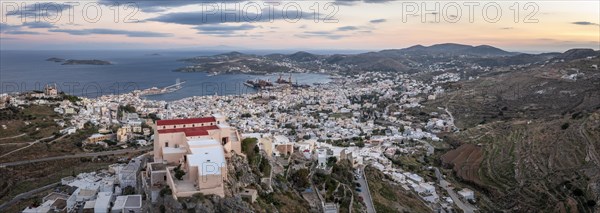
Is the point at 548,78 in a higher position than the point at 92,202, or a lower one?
higher

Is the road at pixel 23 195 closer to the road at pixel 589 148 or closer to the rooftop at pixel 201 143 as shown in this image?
the rooftop at pixel 201 143

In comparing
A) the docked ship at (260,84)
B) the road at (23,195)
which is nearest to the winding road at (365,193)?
the road at (23,195)

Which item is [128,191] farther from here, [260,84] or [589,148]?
[260,84]

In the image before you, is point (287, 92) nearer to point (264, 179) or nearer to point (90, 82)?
point (90, 82)

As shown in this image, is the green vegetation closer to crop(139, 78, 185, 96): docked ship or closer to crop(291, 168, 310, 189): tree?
crop(291, 168, 310, 189): tree

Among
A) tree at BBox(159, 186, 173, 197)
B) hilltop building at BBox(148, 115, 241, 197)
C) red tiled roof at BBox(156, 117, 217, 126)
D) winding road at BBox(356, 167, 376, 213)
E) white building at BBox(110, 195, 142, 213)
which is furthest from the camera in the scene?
winding road at BBox(356, 167, 376, 213)

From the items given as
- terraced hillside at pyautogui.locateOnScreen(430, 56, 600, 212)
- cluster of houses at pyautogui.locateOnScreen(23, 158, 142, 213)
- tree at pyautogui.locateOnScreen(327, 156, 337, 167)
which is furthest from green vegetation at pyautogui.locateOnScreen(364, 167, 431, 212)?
cluster of houses at pyautogui.locateOnScreen(23, 158, 142, 213)

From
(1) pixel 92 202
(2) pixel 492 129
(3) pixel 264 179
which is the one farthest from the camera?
(2) pixel 492 129

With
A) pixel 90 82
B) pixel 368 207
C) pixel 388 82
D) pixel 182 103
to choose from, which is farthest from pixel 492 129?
pixel 90 82
